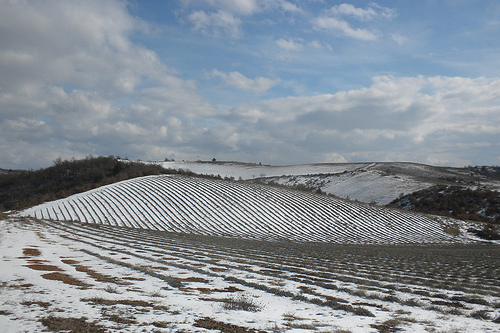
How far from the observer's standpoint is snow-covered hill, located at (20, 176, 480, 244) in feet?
102

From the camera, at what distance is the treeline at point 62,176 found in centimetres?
6112

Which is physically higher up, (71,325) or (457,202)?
(71,325)

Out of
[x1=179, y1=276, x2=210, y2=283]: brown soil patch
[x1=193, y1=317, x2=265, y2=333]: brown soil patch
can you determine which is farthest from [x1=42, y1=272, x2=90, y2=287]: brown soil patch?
[x1=193, y1=317, x2=265, y2=333]: brown soil patch

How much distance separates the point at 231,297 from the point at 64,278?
395cm

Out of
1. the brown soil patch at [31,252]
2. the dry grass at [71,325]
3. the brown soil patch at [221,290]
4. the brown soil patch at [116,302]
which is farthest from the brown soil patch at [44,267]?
the dry grass at [71,325]

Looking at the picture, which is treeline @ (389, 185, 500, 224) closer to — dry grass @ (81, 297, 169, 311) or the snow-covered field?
the snow-covered field

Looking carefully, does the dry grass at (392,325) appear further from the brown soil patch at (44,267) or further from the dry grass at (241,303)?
the brown soil patch at (44,267)

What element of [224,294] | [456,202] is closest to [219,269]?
[224,294]

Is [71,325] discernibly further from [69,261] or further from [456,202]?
[456,202]

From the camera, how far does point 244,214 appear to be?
35.8 m

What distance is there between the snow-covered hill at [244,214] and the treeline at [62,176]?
17.2 m

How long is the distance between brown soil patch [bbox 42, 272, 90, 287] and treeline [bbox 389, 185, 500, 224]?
48.2 metres

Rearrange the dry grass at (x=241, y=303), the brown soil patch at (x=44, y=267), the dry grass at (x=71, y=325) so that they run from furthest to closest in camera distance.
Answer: the brown soil patch at (x=44, y=267) → the dry grass at (x=241, y=303) → the dry grass at (x=71, y=325)

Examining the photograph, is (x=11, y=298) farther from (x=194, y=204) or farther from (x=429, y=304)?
(x=194, y=204)
